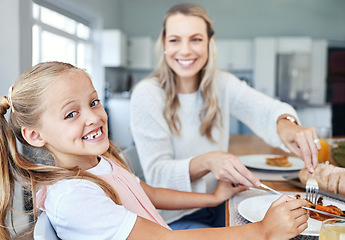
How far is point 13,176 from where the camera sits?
73 cm

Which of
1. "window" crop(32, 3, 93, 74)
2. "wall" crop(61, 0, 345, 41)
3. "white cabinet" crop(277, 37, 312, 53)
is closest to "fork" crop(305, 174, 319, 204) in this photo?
"window" crop(32, 3, 93, 74)

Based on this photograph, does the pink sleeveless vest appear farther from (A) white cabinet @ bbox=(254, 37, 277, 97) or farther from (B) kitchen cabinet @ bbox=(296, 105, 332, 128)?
(A) white cabinet @ bbox=(254, 37, 277, 97)

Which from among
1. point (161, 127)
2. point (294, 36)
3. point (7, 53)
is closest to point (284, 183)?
point (161, 127)

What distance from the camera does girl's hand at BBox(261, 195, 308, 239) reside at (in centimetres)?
62

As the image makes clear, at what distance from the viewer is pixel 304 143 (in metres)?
1.00

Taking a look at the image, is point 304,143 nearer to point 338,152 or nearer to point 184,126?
point 338,152

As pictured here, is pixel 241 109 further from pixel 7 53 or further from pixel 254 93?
pixel 7 53

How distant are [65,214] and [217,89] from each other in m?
1.07

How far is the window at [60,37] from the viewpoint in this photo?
405 centimetres

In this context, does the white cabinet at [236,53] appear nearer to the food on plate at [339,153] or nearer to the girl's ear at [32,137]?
the food on plate at [339,153]

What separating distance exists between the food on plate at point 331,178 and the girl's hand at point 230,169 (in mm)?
186

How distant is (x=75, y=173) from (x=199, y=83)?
0.95 meters

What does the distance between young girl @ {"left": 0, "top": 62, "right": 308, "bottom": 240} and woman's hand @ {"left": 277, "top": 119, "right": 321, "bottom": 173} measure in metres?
0.36

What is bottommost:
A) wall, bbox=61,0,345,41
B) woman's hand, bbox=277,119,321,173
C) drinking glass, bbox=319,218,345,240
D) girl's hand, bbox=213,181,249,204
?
girl's hand, bbox=213,181,249,204
